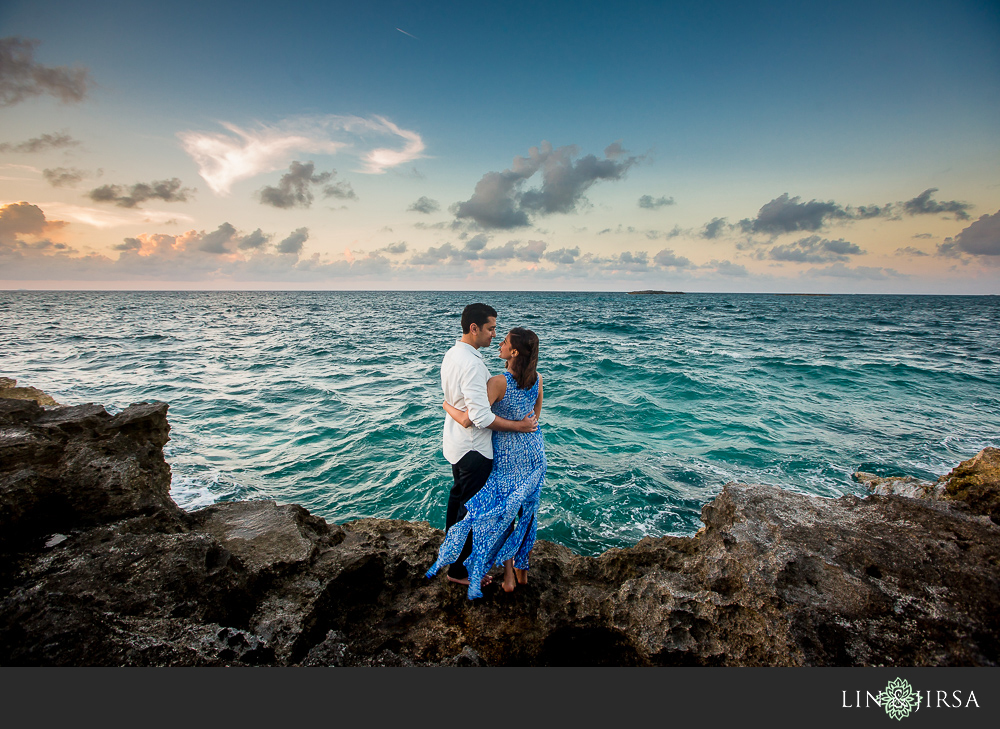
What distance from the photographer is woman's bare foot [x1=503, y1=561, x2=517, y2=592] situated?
11.6ft

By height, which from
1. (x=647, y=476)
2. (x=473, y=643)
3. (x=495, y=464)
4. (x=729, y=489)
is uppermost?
(x=495, y=464)

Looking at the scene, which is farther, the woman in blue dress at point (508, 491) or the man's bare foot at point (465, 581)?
the man's bare foot at point (465, 581)

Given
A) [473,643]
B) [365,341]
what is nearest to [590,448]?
[473,643]

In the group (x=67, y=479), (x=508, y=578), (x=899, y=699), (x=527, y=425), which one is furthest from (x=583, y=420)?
(x=67, y=479)

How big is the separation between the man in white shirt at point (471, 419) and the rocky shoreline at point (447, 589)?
0.81 m

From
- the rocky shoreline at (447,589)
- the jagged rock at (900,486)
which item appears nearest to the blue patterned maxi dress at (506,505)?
the rocky shoreline at (447,589)

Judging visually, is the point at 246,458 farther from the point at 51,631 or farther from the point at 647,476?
the point at 647,476

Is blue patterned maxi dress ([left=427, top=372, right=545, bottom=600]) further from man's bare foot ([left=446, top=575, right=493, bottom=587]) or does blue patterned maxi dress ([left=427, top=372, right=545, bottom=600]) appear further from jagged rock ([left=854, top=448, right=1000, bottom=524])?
jagged rock ([left=854, top=448, right=1000, bottom=524])

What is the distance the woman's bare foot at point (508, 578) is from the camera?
3521 millimetres

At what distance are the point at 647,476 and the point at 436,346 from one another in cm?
1875

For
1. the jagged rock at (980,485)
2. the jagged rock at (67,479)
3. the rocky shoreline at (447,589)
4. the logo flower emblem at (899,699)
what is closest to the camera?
the logo flower emblem at (899,699)

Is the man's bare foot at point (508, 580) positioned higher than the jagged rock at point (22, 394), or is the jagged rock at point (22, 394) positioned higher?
the jagged rock at point (22, 394)

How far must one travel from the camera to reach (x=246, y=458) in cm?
877

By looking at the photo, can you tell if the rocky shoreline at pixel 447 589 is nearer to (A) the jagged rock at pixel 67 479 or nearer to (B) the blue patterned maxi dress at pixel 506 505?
(A) the jagged rock at pixel 67 479
